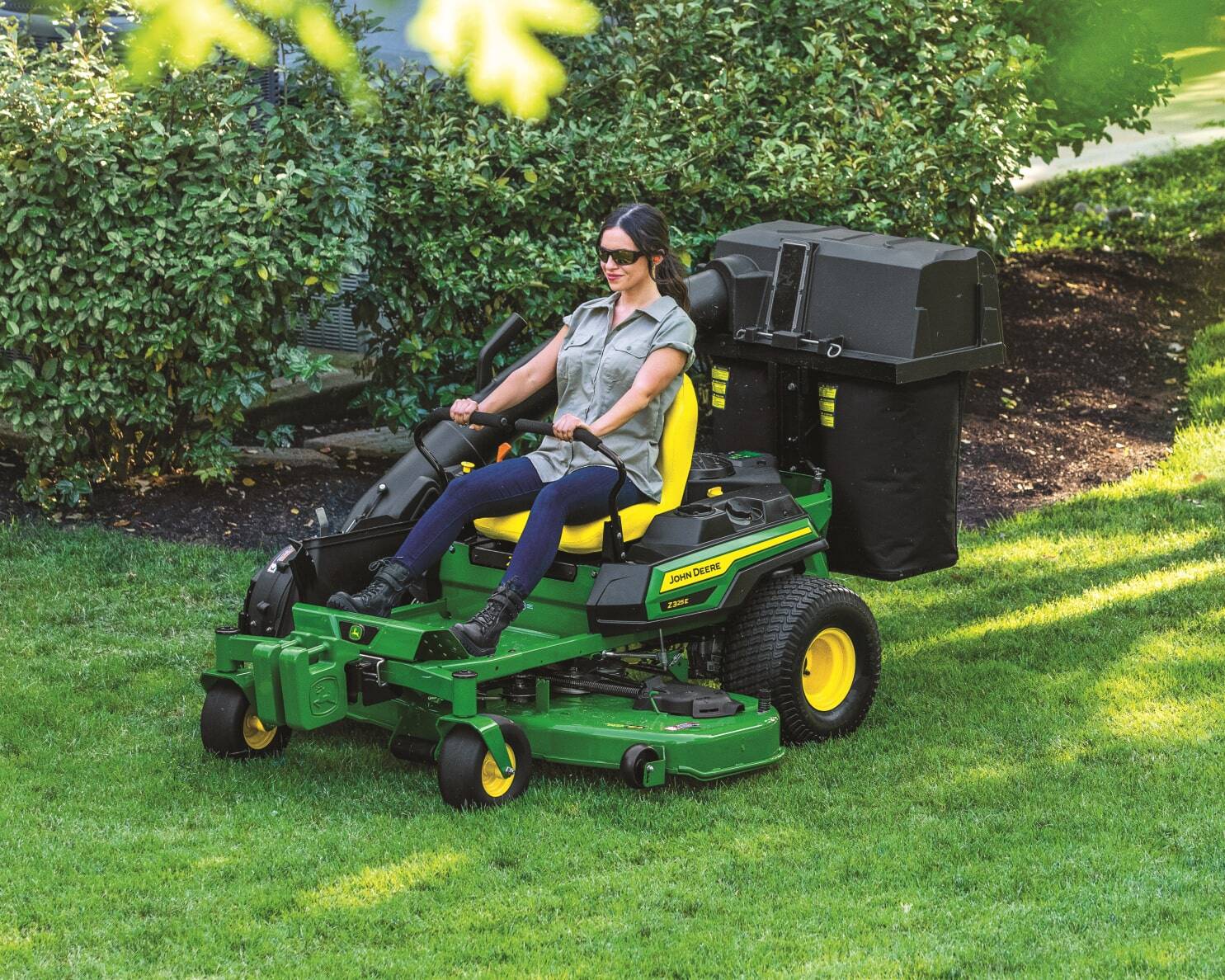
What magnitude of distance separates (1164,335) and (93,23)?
6957 millimetres

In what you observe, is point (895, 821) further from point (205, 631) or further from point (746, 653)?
point (205, 631)

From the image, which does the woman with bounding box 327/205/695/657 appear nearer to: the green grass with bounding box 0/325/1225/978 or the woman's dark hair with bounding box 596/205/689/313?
the woman's dark hair with bounding box 596/205/689/313

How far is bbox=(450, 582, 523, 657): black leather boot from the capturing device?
4.96 meters

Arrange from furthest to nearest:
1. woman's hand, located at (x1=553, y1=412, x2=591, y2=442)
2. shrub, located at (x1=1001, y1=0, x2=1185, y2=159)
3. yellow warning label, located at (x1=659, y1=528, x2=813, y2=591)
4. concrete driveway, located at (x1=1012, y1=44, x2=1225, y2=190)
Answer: concrete driveway, located at (x1=1012, y1=44, x2=1225, y2=190)
shrub, located at (x1=1001, y1=0, x2=1185, y2=159)
yellow warning label, located at (x1=659, y1=528, x2=813, y2=591)
woman's hand, located at (x1=553, y1=412, x2=591, y2=442)

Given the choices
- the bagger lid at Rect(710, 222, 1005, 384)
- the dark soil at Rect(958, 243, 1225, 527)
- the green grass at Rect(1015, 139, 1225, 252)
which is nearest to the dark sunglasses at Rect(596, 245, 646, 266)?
the bagger lid at Rect(710, 222, 1005, 384)

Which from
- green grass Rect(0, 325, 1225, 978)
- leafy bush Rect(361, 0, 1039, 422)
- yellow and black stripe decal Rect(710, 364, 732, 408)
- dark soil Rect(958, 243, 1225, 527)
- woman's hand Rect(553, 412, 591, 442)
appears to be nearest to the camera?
green grass Rect(0, 325, 1225, 978)

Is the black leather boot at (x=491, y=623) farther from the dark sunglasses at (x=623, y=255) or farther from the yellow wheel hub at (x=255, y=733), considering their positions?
the dark sunglasses at (x=623, y=255)

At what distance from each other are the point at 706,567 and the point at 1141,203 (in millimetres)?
9780

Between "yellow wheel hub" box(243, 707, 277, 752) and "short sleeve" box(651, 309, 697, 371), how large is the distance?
169 centimetres

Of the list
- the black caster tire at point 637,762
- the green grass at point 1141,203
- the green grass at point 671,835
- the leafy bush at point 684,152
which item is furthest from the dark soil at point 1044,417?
the black caster tire at point 637,762

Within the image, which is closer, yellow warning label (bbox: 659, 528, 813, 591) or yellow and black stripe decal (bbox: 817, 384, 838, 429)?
yellow warning label (bbox: 659, 528, 813, 591)

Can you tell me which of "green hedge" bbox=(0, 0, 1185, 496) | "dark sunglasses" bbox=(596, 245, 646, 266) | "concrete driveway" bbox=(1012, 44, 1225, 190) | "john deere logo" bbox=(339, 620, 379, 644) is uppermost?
"concrete driveway" bbox=(1012, 44, 1225, 190)

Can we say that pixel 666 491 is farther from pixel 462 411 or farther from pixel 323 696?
pixel 323 696

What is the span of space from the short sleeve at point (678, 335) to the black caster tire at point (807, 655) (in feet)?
2.67
